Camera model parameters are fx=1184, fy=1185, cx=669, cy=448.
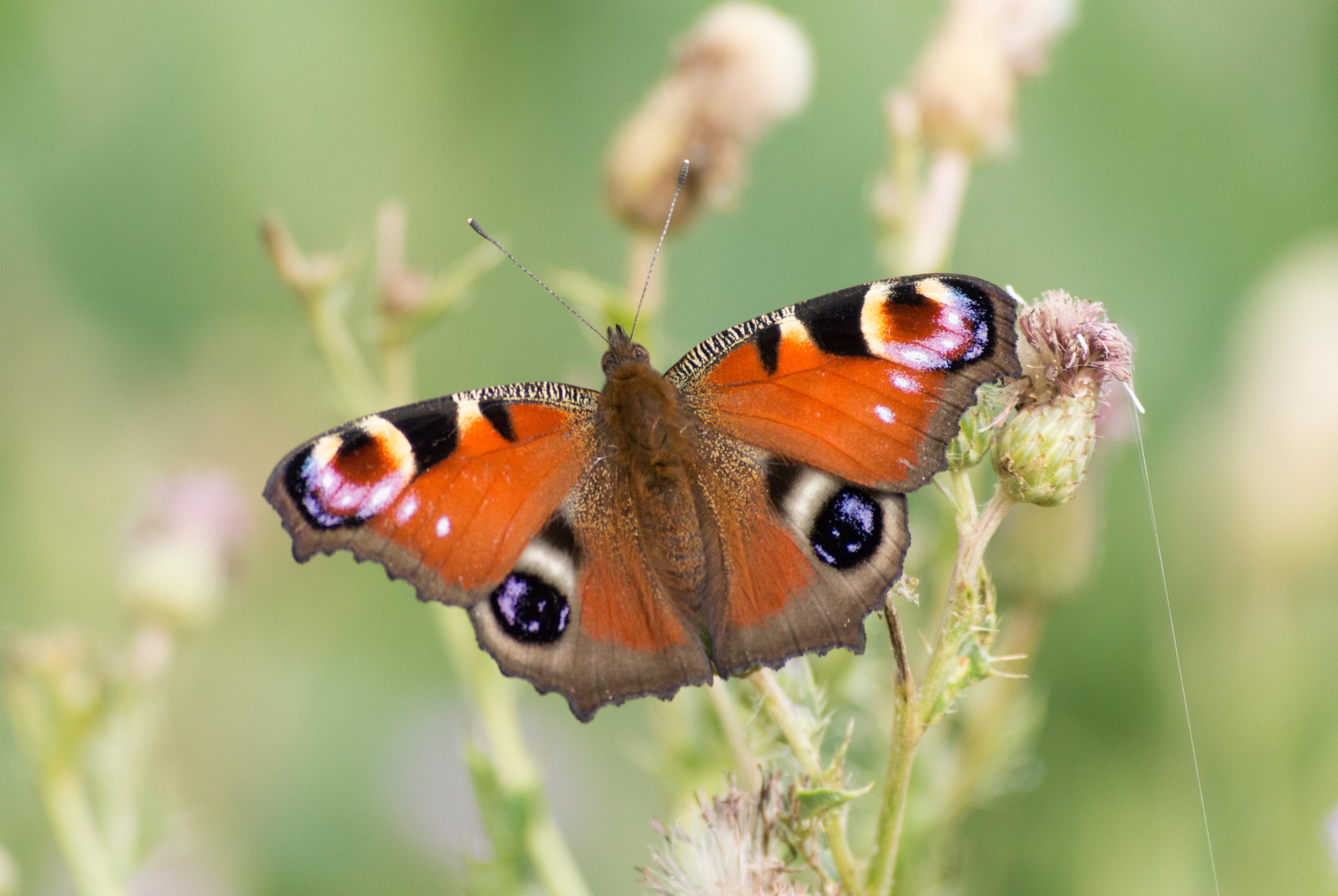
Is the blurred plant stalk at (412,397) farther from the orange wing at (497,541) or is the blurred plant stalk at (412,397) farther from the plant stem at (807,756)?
the plant stem at (807,756)

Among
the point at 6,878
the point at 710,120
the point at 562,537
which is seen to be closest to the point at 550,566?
the point at 562,537

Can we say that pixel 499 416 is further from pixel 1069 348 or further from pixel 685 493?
pixel 1069 348

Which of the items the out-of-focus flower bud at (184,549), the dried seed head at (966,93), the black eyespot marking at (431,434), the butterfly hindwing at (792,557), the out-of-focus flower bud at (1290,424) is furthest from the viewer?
the out-of-focus flower bud at (1290,424)

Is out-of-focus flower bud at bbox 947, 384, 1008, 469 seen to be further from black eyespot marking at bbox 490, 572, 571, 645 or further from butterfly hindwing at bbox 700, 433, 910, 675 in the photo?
black eyespot marking at bbox 490, 572, 571, 645

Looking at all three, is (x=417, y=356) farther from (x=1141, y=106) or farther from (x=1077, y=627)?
(x=1141, y=106)

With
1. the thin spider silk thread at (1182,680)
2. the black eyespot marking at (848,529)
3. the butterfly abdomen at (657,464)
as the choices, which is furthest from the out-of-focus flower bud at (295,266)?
the thin spider silk thread at (1182,680)

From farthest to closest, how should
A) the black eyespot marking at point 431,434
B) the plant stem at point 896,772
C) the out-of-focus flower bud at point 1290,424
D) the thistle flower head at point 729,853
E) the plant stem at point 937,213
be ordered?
the out-of-focus flower bud at point 1290,424
the plant stem at point 937,213
the black eyespot marking at point 431,434
the thistle flower head at point 729,853
the plant stem at point 896,772
